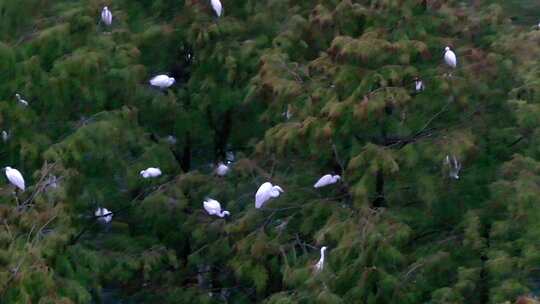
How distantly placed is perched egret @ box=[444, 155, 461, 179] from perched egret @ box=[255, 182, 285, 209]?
1.12 m

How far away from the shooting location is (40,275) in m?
6.58

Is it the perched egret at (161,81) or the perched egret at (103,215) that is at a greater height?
the perched egret at (161,81)

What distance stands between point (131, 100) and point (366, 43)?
6.25ft

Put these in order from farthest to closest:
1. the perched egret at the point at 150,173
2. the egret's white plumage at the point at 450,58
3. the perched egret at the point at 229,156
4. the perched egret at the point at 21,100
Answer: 1. the perched egret at the point at 229,156
2. the perched egret at the point at 150,173
3. the perched egret at the point at 21,100
4. the egret's white plumage at the point at 450,58

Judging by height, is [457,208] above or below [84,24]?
below

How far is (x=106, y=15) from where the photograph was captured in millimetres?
8500

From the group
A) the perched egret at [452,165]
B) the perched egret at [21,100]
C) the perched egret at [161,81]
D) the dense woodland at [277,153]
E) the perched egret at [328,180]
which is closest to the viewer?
the dense woodland at [277,153]

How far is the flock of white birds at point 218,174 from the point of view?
7.42 m

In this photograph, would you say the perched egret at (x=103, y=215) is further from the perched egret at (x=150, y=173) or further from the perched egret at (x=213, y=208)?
the perched egret at (x=213, y=208)

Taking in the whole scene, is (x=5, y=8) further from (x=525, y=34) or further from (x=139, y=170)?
(x=525, y=34)

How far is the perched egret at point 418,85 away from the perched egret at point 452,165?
0.53 m

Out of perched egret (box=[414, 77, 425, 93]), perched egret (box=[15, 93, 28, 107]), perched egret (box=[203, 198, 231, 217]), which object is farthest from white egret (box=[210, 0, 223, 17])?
perched egret (box=[414, 77, 425, 93])

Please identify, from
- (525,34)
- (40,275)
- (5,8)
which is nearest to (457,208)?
(525,34)

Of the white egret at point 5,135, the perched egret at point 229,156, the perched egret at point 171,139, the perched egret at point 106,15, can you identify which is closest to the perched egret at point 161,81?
the perched egret at point 171,139
